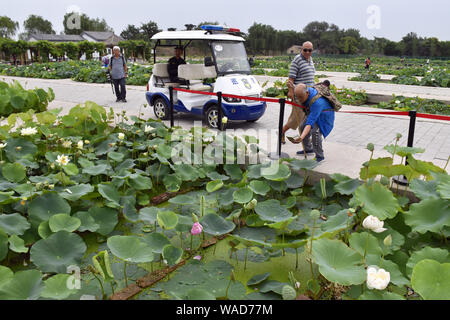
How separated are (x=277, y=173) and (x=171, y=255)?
1.51 meters

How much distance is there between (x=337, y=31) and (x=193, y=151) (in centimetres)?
8031

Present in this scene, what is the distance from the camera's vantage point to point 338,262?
6.86 ft

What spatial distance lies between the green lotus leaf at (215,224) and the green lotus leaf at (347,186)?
3.75 feet

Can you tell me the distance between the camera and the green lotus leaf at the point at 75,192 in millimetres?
2957

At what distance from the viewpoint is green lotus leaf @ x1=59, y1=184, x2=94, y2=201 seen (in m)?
2.96

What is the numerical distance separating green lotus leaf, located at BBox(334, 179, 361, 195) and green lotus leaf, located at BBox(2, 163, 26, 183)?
285 cm

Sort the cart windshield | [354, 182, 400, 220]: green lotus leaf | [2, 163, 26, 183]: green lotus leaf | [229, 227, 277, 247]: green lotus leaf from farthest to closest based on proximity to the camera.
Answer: the cart windshield
[2, 163, 26, 183]: green lotus leaf
[229, 227, 277, 247]: green lotus leaf
[354, 182, 400, 220]: green lotus leaf

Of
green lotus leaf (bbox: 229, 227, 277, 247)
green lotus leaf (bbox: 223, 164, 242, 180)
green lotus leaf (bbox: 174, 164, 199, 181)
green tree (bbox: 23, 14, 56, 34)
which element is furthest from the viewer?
green tree (bbox: 23, 14, 56, 34)

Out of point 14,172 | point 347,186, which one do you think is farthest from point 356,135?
point 14,172

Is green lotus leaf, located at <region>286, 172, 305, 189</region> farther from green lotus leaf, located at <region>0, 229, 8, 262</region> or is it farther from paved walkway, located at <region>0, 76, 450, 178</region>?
green lotus leaf, located at <region>0, 229, 8, 262</region>

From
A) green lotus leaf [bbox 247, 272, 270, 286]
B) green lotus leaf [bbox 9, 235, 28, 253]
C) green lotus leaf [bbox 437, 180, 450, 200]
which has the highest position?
green lotus leaf [bbox 437, 180, 450, 200]

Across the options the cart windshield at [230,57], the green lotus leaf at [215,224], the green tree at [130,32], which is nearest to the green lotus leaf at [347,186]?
the green lotus leaf at [215,224]

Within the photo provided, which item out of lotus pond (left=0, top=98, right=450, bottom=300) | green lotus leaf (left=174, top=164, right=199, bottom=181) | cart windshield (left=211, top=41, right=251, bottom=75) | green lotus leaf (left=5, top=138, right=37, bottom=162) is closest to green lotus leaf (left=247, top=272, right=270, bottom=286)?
lotus pond (left=0, top=98, right=450, bottom=300)
